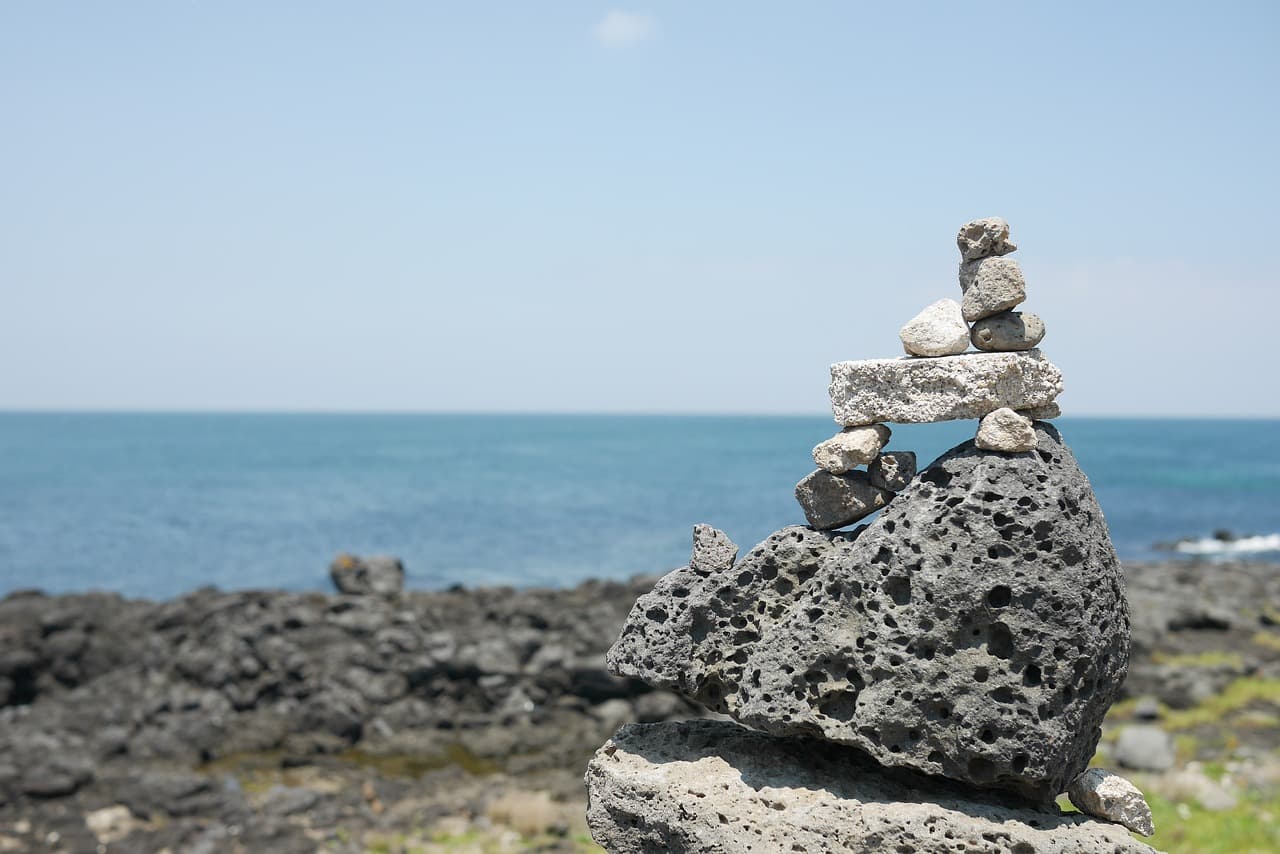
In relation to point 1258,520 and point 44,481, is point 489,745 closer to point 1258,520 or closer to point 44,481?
point 1258,520

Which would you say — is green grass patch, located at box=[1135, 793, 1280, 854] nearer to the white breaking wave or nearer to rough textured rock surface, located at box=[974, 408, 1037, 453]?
rough textured rock surface, located at box=[974, 408, 1037, 453]

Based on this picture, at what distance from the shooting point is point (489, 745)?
648 inches

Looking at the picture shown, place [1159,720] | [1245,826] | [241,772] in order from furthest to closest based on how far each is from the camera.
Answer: [1159,720] < [241,772] < [1245,826]

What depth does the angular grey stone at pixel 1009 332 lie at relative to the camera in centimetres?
494

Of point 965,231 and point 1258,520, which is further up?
point 965,231

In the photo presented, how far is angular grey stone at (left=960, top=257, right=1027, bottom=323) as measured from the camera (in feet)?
16.1

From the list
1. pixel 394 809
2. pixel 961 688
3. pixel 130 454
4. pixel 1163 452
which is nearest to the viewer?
pixel 961 688

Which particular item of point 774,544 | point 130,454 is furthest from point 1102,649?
point 130,454

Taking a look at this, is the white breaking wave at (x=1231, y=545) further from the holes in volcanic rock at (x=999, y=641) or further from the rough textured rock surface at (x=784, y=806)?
the holes in volcanic rock at (x=999, y=641)

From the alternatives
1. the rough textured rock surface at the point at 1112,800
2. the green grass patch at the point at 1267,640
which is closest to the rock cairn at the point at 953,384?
the rough textured rock surface at the point at 1112,800

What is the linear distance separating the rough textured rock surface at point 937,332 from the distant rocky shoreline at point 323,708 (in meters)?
9.32

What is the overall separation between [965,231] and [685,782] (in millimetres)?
2951

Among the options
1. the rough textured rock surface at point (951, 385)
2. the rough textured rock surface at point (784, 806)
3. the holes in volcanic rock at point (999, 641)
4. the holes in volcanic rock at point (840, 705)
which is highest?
the rough textured rock surface at point (951, 385)

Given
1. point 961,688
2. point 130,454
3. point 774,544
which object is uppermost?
point 774,544
